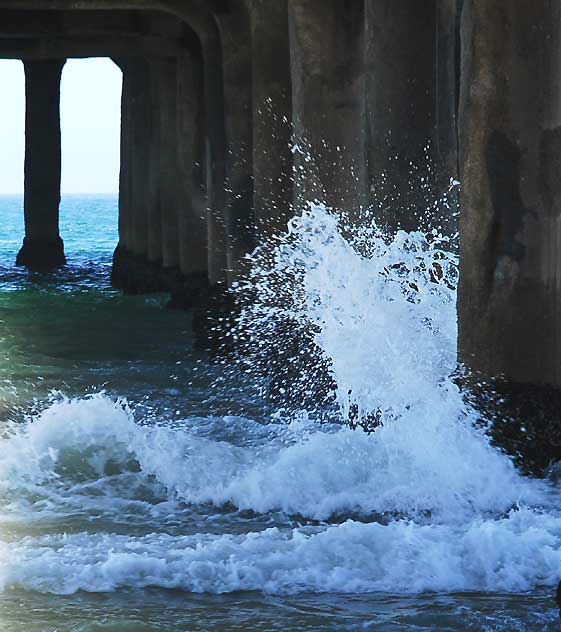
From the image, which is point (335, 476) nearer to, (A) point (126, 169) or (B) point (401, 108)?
(B) point (401, 108)

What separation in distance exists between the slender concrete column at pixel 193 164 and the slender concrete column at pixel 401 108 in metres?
8.14

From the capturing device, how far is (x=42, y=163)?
24953mm

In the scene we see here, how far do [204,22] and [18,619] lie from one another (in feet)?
34.1

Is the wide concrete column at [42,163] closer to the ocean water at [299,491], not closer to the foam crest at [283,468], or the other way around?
the ocean water at [299,491]

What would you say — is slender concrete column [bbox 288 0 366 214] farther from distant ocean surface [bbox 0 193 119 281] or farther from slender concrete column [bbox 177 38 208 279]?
distant ocean surface [bbox 0 193 119 281]

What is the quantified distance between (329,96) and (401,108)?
1387 millimetres

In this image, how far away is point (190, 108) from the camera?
1767cm

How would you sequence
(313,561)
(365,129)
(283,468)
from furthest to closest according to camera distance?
(365,129), (283,468), (313,561)

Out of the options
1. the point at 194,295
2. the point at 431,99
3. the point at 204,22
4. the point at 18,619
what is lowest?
the point at 18,619

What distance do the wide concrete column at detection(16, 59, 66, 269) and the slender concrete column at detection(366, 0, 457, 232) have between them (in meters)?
15.7

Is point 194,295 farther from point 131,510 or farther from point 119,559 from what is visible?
point 119,559

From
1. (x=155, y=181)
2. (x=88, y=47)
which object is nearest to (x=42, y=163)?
(x=155, y=181)

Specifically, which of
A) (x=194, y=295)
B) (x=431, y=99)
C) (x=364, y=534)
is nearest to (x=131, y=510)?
(x=364, y=534)

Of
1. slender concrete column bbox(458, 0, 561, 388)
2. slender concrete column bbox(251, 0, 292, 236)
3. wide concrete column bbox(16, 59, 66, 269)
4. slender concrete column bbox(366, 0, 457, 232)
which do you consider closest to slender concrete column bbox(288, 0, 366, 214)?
slender concrete column bbox(366, 0, 457, 232)
